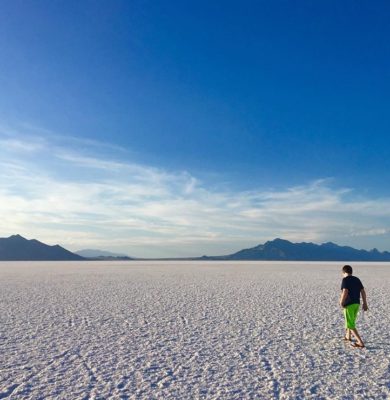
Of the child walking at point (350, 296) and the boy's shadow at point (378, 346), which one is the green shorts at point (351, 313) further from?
the boy's shadow at point (378, 346)

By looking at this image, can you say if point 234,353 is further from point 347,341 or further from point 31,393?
point 31,393

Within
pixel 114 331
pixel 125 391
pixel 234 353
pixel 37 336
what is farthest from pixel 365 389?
pixel 37 336

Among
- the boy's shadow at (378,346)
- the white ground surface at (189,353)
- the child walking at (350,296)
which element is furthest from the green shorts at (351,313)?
the boy's shadow at (378,346)

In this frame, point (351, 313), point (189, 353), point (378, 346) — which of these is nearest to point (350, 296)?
point (351, 313)

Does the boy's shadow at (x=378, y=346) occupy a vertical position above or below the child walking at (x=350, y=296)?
below

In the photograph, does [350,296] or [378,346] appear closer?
[350,296]

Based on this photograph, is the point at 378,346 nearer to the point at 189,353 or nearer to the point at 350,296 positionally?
the point at 350,296

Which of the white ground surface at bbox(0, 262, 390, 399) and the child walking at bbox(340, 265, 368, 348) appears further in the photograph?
the child walking at bbox(340, 265, 368, 348)

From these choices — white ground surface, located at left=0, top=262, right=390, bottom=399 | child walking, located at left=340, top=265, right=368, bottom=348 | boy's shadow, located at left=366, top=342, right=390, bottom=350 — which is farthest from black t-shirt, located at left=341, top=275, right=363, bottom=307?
boy's shadow, located at left=366, top=342, right=390, bottom=350

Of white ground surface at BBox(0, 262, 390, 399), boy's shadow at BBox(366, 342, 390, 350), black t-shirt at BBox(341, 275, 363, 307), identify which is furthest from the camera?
boy's shadow at BBox(366, 342, 390, 350)

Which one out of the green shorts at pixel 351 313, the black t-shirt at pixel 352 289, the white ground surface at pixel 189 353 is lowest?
the white ground surface at pixel 189 353

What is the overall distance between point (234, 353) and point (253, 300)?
8622mm

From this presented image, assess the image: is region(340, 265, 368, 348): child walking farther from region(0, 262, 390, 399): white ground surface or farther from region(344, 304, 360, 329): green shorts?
region(0, 262, 390, 399): white ground surface

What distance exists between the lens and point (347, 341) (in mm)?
9062
